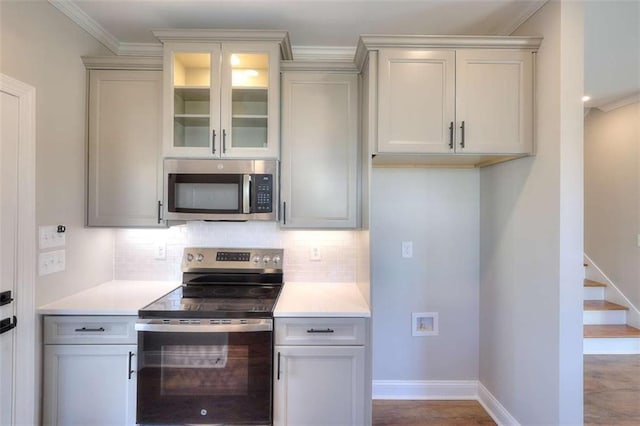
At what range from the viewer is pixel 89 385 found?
173 centimetres

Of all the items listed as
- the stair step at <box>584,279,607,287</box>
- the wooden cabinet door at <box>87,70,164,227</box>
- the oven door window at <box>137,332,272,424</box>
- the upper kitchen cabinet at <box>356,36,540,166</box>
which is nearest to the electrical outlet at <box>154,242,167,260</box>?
the wooden cabinet door at <box>87,70,164,227</box>

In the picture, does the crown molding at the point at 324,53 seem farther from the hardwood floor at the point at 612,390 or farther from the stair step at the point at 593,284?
the stair step at the point at 593,284

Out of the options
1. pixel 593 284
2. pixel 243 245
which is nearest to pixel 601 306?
pixel 593 284

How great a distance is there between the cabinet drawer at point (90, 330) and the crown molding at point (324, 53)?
2.10m

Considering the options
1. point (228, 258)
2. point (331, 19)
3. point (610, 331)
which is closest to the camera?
point (331, 19)

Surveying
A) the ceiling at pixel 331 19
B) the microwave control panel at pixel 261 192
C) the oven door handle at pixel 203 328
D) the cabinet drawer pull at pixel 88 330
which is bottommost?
the cabinet drawer pull at pixel 88 330

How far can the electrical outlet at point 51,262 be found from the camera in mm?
1742

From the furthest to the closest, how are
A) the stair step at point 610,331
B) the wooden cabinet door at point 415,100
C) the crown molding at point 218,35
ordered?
the stair step at point 610,331, the crown molding at point 218,35, the wooden cabinet door at point 415,100

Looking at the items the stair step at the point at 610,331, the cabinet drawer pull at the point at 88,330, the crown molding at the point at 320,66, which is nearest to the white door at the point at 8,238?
the cabinet drawer pull at the point at 88,330

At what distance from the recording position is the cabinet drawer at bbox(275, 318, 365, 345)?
1.74 meters

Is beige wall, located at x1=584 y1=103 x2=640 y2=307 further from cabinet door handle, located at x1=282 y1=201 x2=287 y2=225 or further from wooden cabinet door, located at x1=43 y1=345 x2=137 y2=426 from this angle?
A: wooden cabinet door, located at x1=43 y1=345 x2=137 y2=426

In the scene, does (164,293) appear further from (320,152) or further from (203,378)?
(320,152)

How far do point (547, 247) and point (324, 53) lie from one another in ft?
6.45

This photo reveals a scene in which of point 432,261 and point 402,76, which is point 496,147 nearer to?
point 402,76
